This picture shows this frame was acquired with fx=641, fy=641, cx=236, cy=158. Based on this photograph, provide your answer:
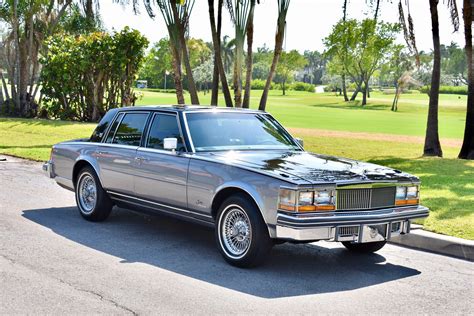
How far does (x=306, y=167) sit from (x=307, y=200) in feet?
2.24

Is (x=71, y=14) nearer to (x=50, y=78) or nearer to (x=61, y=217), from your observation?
(x=50, y=78)

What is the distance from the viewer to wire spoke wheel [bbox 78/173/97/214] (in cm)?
855

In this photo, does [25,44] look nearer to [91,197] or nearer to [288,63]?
[91,197]

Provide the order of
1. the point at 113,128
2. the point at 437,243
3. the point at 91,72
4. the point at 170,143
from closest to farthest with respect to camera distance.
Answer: the point at 170,143
the point at 437,243
the point at 113,128
the point at 91,72

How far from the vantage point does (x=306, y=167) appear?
652cm

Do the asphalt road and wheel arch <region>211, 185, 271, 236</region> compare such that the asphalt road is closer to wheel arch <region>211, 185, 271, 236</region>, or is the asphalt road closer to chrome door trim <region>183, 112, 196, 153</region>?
wheel arch <region>211, 185, 271, 236</region>

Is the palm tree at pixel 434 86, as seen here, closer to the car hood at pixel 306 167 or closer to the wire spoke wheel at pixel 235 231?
the car hood at pixel 306 167

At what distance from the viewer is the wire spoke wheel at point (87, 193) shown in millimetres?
8547

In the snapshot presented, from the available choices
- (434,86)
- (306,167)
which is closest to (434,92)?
(434,86)

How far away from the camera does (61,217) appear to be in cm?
876

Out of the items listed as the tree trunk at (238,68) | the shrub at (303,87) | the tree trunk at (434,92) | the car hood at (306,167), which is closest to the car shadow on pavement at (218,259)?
the car hood at (306,167)

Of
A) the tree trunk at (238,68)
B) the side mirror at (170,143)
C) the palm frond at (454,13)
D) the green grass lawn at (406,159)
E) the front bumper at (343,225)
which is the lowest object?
the green grass lawn at (406,159)

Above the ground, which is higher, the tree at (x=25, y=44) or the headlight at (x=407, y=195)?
the tree at (x=25, y=44)

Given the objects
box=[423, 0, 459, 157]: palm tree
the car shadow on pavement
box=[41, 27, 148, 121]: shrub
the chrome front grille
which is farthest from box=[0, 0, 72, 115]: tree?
the chrome front grille
